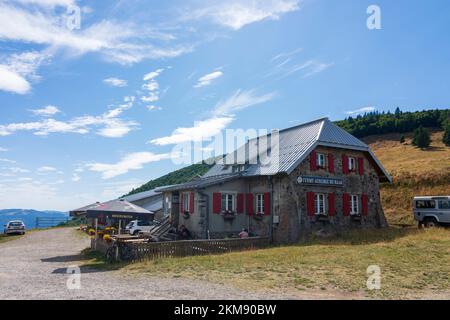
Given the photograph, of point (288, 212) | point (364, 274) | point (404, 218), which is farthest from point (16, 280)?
point (404, 218)

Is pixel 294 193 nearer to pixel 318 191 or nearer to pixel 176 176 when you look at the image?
pixel 318 191

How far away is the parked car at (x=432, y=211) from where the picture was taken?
23.2 meters

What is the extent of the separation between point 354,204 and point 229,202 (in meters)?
8.01

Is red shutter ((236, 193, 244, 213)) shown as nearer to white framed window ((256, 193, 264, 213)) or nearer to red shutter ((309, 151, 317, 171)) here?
white framed window ((256, 193, 264, 213))

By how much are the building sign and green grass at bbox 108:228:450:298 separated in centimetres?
433

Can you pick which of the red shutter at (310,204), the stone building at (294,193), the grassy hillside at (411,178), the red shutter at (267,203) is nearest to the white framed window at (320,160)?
the stone building at (294,193)

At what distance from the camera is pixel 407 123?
6700 centimetres

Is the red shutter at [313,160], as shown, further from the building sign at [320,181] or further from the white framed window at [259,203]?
the white framed window at [259,203]

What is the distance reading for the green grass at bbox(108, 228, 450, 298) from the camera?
9.76m

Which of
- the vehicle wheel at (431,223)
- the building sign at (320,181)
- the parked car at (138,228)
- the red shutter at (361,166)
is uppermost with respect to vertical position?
the red shutter at (361,166)

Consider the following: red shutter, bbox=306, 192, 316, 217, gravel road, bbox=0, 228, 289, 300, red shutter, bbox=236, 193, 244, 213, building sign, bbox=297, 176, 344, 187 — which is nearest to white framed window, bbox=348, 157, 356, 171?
building sign, bbox=297, 176, 344, 187

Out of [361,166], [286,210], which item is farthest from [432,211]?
[286,210]

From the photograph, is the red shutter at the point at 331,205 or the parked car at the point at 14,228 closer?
the red shutter at the point at 331,205

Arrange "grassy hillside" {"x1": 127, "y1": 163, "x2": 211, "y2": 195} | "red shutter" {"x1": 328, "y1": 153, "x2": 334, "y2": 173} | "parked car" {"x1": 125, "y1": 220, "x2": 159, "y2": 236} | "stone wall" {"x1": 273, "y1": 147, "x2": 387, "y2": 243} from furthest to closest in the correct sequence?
"grassy hillside" {"x1": 127, "y1": 163, "x2": 211, "y2": 195} < "parked car" {"x1": 125, "y1": 220, "x2": 159, "y2": 236} < "red shutter" {"x1": 328, "y1": 153, "x2": 334, "y2": 173} < "stone wall" {"x1": 273, "y1": 147, "x2": 387, "y2": 243}
